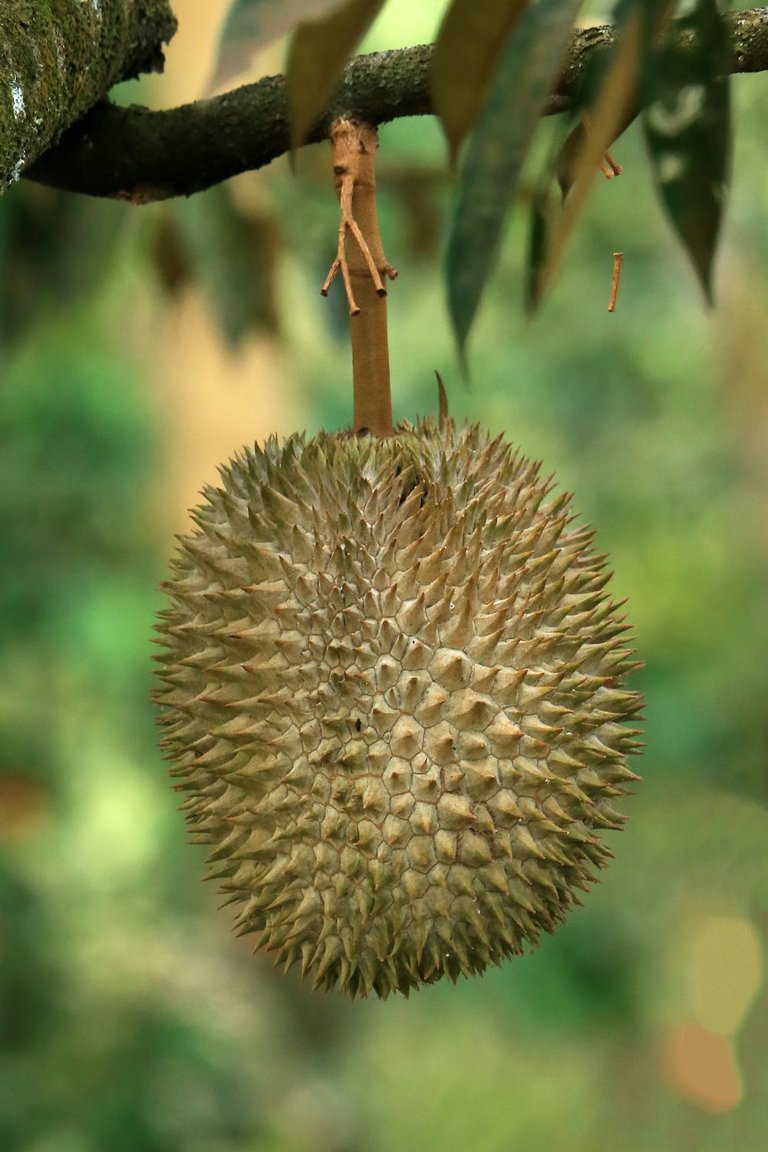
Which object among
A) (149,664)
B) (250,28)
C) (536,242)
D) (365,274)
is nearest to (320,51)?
(250,28)

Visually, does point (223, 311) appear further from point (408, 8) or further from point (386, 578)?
point (408, 8)

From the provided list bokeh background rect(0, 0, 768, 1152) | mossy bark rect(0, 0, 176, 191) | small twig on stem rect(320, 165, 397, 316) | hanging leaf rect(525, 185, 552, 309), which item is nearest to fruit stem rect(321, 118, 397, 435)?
small twig on stem rect(320, 165, 397, 316)

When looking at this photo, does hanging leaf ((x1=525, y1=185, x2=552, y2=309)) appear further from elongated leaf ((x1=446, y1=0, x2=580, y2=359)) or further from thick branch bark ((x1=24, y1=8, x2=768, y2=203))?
thick branch bark ((x1=24, y1=8, x2=768, y2=203))

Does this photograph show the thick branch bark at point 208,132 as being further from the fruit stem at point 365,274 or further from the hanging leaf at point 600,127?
the hanging leaf at point 600,127

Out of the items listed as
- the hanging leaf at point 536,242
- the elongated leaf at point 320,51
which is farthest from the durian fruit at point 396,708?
the elongated leaf at point 320,51

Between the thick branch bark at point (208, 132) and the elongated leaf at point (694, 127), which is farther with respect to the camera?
the thick branch bark at point (208, 132)

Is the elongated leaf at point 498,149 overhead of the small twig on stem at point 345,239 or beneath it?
beneath

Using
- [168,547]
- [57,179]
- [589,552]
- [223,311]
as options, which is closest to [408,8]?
[168,547]

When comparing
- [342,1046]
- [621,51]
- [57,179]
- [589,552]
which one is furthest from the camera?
[342,1046]
